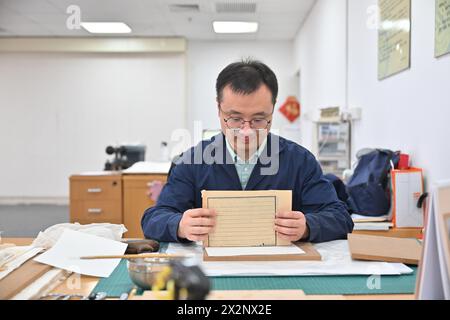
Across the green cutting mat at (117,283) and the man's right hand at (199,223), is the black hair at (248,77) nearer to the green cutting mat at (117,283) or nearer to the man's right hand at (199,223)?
the man's right hand at (199,223)

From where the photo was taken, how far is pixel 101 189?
10.1 ft

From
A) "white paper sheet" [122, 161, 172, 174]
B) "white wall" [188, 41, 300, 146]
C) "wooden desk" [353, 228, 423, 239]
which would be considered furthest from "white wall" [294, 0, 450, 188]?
"white paper sheet" [122, 161, 172, 174]

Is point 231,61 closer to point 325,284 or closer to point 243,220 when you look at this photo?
point 243,220

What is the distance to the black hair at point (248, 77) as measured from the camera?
981 millimetres

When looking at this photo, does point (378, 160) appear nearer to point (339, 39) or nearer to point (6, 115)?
point (339, 39)

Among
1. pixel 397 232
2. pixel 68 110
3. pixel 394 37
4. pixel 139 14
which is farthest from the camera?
pixel 68 110

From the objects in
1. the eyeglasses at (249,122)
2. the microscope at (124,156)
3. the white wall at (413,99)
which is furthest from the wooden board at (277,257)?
the microscope at (124,156)

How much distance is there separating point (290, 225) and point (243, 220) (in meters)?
0.11

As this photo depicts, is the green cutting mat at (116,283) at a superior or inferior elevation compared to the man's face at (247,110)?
inferior

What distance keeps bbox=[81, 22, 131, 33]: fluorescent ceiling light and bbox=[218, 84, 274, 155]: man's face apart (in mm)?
234

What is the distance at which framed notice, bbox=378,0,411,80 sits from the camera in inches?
80.6

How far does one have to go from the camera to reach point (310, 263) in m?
0.95

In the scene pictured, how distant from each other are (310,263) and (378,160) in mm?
1313

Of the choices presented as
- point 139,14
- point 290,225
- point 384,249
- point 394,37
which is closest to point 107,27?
point 139,14
